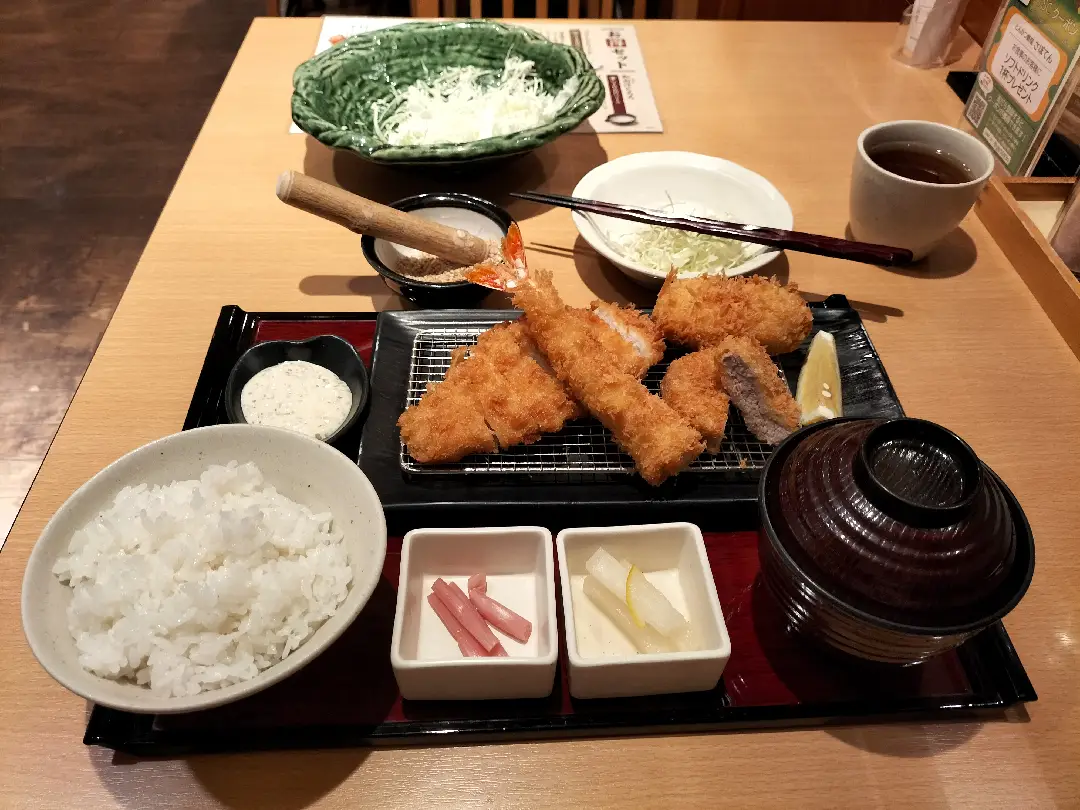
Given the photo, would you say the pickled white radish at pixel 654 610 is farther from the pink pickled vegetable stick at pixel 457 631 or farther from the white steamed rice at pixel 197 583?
the white steamed rice at pixel 197 583

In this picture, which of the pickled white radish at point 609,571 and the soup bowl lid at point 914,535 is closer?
the soup bowl lid at point 914,535

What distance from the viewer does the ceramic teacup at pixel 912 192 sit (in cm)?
195

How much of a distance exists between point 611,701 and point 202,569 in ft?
2.47

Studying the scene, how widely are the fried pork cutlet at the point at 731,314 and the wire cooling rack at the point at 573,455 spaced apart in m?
0.16

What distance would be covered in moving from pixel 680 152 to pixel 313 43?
174 centimetres

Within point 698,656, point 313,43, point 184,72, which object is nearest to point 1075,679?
point 698,656

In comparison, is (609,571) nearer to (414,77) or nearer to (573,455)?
(573,455)

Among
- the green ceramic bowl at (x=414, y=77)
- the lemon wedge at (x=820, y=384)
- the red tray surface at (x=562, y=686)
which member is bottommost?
the red tray surface at (x=562, y=686)

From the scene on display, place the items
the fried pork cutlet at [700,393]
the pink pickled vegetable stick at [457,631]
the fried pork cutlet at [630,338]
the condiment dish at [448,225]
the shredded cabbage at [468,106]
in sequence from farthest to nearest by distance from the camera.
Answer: the shredded cabbage at [468,106]
the condiment dish at [448,225]
the fried pork cutlet at [630,338]
the fried pork cutlet at [700,393]
the pink pickled vegetable stick at [457,631]

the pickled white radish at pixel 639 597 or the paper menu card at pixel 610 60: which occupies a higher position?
the paper menu card at pixel 610 60

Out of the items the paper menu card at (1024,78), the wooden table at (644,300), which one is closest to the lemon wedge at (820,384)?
the wooden table at (644,300)

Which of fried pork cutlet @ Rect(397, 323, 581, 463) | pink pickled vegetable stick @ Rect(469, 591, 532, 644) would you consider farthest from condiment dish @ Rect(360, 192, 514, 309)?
pink pickled vegetable stick @ Rect(469, 591, 532, 644)

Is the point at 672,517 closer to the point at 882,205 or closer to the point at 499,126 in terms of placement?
the point at 882,205

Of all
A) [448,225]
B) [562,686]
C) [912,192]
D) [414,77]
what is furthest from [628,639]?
[414,77]
